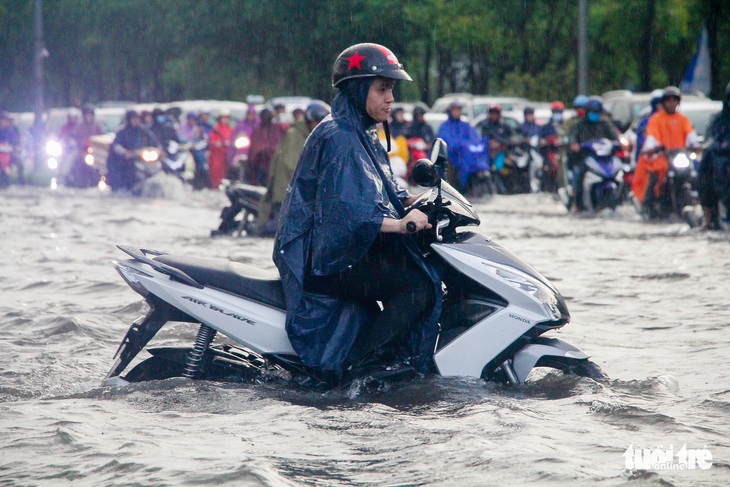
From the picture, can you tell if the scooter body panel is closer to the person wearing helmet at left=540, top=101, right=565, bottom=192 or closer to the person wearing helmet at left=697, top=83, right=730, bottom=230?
the person wearing helmet at left=697, top=83, right=730, bottom=230

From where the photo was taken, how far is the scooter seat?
17.3 feet

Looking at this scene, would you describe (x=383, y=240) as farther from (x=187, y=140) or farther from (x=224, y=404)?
(x=187, y=140)

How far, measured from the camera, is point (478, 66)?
4238 centimetres

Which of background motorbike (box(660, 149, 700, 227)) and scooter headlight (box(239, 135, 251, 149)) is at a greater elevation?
scooter headlight (box(239, 135, 251, 149))

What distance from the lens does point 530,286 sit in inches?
201

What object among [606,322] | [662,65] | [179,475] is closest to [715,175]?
[606,322]

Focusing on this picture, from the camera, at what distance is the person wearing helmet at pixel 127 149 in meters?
22.0

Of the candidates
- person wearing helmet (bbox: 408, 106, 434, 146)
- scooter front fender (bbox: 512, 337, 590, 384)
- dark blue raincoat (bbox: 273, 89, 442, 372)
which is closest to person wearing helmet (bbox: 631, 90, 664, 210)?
person wearing helmet (bbox: 408, 106, 434, 146)

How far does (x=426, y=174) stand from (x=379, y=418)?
102 centimetres

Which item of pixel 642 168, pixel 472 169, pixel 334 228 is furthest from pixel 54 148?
pixel 334 228

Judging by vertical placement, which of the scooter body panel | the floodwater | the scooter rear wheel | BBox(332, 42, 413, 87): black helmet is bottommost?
the floodwater

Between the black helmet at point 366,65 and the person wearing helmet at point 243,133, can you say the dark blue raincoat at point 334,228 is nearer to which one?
the black helmet at point 366,65

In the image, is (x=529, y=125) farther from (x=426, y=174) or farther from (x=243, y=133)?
(x=426, y=174)

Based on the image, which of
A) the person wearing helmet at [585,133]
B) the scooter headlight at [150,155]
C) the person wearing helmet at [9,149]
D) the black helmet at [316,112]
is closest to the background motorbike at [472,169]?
the person wearing helmet at [585,133]
